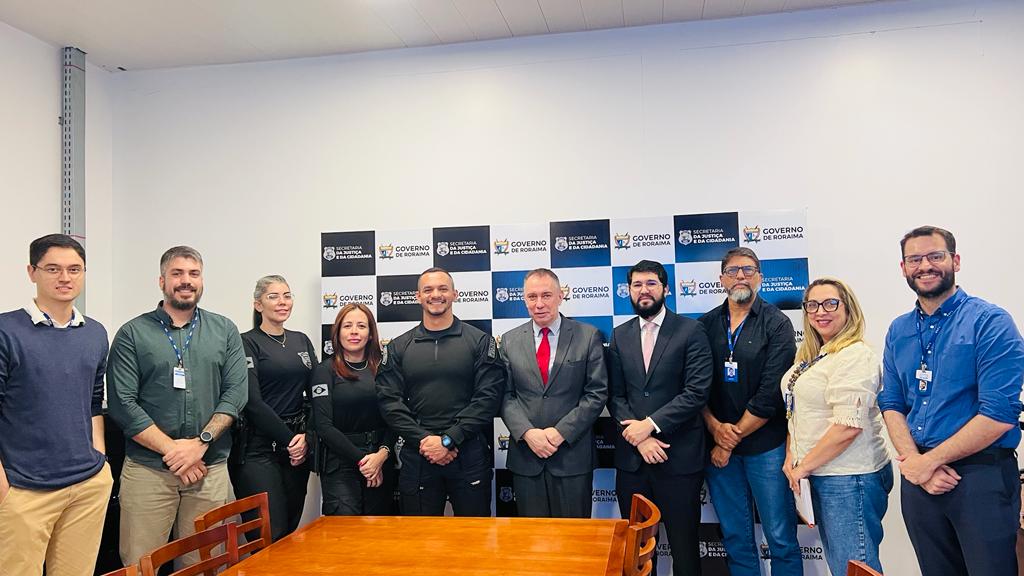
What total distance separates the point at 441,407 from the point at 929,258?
2.29 m

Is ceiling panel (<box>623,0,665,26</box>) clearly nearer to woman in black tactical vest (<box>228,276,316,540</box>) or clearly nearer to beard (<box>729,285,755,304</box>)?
beard (<box>729,285,755,304</box>)

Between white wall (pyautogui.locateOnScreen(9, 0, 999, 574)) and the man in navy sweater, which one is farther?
white wall (pyautogui.locateOnScreen(9, 0, 999, 574))

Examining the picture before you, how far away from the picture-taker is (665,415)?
11.0 feet

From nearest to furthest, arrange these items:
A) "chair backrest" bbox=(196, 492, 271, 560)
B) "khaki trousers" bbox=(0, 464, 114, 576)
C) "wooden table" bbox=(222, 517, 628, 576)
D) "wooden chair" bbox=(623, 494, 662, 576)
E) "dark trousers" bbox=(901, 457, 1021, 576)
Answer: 1. "wooden chair" bbox=(623, 494, 662, 576)
2. "wooden table" bbox=(222, 517, 628, 576)
3. "chair backrest" bbox=(196, 492, 271, 560)
4. "dark trousers" bbox=(901, 457, 1021, 576)
5. "khaki trousers" bbox=(0, 464, 114, 576)

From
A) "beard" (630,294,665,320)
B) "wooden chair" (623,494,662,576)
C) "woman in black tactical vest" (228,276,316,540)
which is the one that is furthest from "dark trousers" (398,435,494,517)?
"wooden chair" (623,494,662,576)

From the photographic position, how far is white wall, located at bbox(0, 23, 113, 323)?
13.3 feet

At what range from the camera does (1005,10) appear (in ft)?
13.0

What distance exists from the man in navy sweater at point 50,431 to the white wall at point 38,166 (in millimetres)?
1369

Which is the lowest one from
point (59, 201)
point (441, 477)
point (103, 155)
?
point (441, 477)

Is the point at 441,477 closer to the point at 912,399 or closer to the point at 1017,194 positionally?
the point at 912,399

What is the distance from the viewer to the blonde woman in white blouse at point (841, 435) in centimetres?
294

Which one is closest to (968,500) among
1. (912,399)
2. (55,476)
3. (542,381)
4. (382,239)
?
(912,399)

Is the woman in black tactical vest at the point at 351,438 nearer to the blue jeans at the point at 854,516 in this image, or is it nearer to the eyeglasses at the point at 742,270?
the eyeglasses at the point at 742,270

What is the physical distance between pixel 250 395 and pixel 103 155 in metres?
2.42
